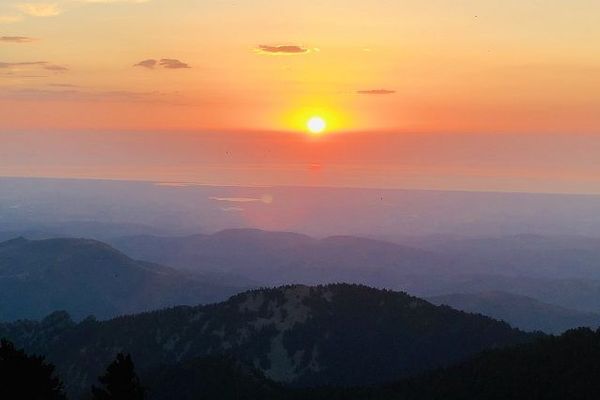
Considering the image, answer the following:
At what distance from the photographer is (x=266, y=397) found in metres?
169

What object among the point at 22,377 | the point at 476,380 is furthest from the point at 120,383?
the point at 476,380

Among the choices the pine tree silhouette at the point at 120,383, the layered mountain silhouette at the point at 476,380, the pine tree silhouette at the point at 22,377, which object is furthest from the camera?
the layered mountain silhouette at the point at 476,380

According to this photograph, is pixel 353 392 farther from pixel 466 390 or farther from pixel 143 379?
pixel 143 379

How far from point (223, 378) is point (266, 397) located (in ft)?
62.3

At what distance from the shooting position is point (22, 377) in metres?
73.3

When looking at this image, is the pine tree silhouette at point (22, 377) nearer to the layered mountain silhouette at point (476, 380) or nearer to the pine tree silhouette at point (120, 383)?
the pine tree silhouette at point (120, 383)

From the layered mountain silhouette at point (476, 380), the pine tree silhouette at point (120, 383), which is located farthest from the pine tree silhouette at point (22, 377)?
the layered mountain silhouette at point (476, 380)

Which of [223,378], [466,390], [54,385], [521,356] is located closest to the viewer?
[54,385]

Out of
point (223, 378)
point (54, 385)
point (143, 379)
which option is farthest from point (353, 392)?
point (54, 385)

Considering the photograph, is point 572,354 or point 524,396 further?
point 572,354

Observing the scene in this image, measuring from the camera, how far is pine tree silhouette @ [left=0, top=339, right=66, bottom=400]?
72625mm

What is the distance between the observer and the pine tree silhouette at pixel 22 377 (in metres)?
72.6

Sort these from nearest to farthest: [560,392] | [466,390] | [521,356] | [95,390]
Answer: [95,390]
[560,392]
[466,390]
[521,356]

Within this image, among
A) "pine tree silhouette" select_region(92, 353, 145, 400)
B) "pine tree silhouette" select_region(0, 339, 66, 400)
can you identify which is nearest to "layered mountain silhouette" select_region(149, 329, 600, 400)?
"pine tree silhouette" select_region(92, 353, 145, 400)
